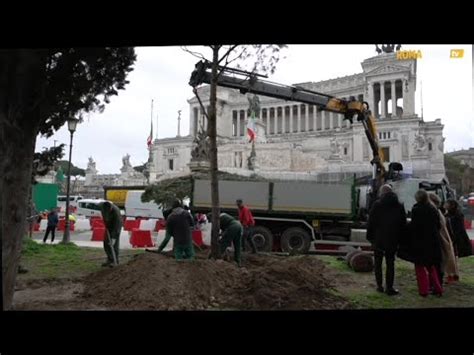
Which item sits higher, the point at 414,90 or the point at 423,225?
the point at 414,90

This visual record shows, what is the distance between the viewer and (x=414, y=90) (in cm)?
6369

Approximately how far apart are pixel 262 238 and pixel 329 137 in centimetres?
5176

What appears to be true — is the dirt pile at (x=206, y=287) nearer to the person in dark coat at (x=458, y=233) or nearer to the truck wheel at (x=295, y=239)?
the person in dark coat at (x=458, y=233)

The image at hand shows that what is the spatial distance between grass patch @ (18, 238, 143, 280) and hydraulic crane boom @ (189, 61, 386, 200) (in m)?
5.32

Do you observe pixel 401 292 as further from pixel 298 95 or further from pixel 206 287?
pixel 298 95

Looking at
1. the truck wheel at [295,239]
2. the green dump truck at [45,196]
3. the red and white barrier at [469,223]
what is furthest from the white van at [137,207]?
the red and white barrier at [469,223]

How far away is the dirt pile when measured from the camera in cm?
589

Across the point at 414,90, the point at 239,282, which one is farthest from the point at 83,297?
the point at 414,90

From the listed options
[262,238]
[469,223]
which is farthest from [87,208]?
[469,223]

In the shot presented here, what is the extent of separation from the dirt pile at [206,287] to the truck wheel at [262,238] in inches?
194

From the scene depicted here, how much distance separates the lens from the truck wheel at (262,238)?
12.5m
